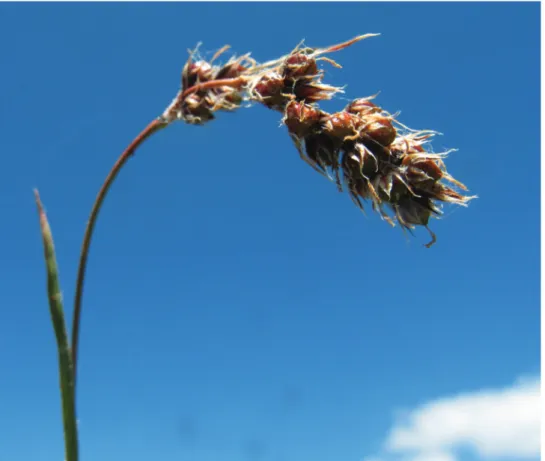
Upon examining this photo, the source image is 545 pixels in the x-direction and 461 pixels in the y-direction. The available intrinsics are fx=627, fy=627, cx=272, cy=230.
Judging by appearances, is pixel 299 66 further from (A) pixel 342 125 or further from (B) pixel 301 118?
(A) pixel 342 125

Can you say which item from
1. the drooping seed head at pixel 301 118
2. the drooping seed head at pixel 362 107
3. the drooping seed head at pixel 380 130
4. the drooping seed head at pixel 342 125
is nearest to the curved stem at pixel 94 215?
the drooping seed head at pixel 301 118

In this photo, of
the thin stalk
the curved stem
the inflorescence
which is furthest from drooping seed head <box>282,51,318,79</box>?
the thin stalk

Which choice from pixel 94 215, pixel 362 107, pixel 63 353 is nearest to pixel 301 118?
pixel 362 107

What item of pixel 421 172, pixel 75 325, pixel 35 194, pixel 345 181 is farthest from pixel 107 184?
pixel 421 172

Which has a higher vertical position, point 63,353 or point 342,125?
point 342,125

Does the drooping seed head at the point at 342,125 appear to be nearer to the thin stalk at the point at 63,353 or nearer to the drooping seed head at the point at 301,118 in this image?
the drooping seed head at the point at 301,118

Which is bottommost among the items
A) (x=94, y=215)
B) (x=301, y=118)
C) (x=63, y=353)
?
(x=63, y=353)
